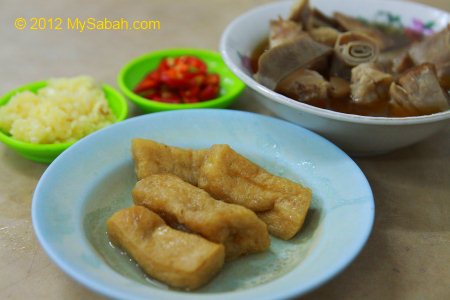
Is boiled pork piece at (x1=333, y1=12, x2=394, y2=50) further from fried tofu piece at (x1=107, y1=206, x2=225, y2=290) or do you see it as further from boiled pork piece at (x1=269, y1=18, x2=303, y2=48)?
fried tofu piece at (x1=107, y1=206, x2=225, y2=290)

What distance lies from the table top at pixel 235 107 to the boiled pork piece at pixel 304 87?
43cm

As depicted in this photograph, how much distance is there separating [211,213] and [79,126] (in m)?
1.06

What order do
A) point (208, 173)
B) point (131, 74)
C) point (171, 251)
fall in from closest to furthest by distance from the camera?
point (171, 251)
point (208, 173)
point (131, 74)

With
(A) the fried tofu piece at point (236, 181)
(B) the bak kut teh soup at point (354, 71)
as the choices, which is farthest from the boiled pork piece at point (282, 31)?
(A) the fried tofu piece at point (236, 181)

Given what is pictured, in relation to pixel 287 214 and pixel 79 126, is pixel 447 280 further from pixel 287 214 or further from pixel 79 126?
pixel 79 126

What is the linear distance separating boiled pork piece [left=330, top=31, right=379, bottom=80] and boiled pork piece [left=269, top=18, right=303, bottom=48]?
0.79 ft

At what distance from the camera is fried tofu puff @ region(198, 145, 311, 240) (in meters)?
1.76

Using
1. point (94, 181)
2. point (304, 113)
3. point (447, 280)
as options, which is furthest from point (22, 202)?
point (447, 280)

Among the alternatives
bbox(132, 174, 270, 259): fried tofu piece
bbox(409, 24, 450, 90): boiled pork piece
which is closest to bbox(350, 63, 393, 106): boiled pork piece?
bbox(409, 24, 450, 90): boiled pork piece

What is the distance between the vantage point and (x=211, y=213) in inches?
63.4

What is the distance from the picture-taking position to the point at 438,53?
2.40 metres

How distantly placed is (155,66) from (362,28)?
1.33 metres

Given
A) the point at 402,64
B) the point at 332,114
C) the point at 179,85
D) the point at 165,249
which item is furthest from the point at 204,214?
the point at 402,64

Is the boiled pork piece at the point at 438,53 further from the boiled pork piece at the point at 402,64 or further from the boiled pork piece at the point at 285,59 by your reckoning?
the boiled pork piece at the point at 285,59
